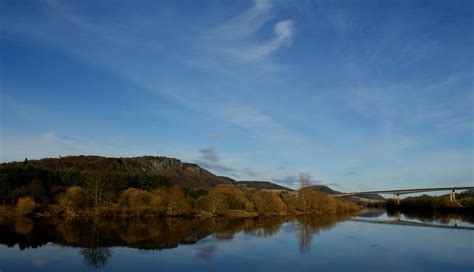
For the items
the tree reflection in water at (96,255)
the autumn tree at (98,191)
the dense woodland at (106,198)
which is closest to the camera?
the tree reflection in water at (96,255)

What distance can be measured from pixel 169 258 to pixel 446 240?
91.1ft

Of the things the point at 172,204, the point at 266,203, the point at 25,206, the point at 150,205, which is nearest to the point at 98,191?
the point at 150,205

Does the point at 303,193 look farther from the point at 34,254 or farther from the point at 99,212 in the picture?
the point at 34,254

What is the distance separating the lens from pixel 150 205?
2574 inches

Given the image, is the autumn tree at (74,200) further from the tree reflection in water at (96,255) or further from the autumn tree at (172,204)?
the tree reflection in water at (96,255)

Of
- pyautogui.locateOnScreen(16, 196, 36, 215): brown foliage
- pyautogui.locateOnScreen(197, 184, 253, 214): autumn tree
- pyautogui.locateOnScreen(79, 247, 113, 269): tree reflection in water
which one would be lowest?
pyautogui.locateOnScreen(79, 247, 113, 269): tree reflection in water

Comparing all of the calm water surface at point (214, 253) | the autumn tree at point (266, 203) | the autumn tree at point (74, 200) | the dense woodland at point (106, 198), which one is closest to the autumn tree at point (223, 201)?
the dense woodland at point (106, 198)

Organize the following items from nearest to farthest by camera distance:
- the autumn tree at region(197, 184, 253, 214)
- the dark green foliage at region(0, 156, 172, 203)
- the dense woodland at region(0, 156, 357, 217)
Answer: the dense woodland at region(0, 156, 357, 217) → the dark green foliage at region(0, 156, 172, 203) → the autumn tree at region(197, 184, 253, 214)

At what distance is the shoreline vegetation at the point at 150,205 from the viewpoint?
197 ft

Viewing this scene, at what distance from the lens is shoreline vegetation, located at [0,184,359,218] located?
197 ft

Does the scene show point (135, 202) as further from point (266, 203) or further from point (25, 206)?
point (266, 203)

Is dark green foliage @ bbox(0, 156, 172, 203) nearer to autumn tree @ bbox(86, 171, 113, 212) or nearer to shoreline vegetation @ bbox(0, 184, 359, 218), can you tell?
autumn tree @ bbox(86, 171, 113, 212)

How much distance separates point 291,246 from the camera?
30500mm

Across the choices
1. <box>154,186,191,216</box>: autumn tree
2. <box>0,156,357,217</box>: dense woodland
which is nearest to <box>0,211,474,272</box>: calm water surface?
<box>0,156,357,217</box>: dense woodland
